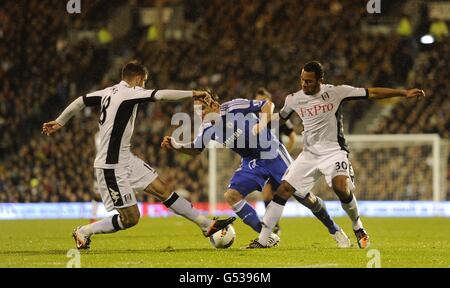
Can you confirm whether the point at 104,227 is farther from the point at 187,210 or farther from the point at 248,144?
the point at 248,144

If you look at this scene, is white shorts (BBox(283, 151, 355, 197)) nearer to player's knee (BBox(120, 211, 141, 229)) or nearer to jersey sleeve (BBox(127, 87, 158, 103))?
player's knee (BBox(120, 211, 141, 229))

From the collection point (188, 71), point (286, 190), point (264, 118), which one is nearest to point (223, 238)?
point (286, 190)

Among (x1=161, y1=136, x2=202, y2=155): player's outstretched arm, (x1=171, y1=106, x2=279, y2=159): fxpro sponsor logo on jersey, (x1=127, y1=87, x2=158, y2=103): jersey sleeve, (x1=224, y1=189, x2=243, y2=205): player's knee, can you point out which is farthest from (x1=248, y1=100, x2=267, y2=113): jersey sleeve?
(x1=127, y1=87, x2=158, y2=103): jersey sleeve

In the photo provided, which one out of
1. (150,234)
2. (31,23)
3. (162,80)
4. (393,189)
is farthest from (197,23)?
(150,234)

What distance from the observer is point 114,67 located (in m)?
28.1

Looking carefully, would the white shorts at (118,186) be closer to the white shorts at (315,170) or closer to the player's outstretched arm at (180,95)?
the player's outstretched arm at (180,95)

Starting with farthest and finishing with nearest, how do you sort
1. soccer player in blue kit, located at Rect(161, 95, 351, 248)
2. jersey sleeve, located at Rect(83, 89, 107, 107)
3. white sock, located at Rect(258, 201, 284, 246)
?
soccer player in blue kit, located at Rect(161, 95, 351, 248) < white sock, located at Rect(258, 201, 284, 246) < jersey sleeve, located at Rect(83, 89, 107, 107)

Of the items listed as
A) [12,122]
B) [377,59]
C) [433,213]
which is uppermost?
[377,59]

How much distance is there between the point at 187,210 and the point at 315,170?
62.9 inches

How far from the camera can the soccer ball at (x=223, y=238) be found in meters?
11.3

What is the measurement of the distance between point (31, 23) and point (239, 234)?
49.1 feet

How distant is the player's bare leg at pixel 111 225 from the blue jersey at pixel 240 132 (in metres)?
1.42

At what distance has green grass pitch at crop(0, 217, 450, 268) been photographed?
31.5ft
